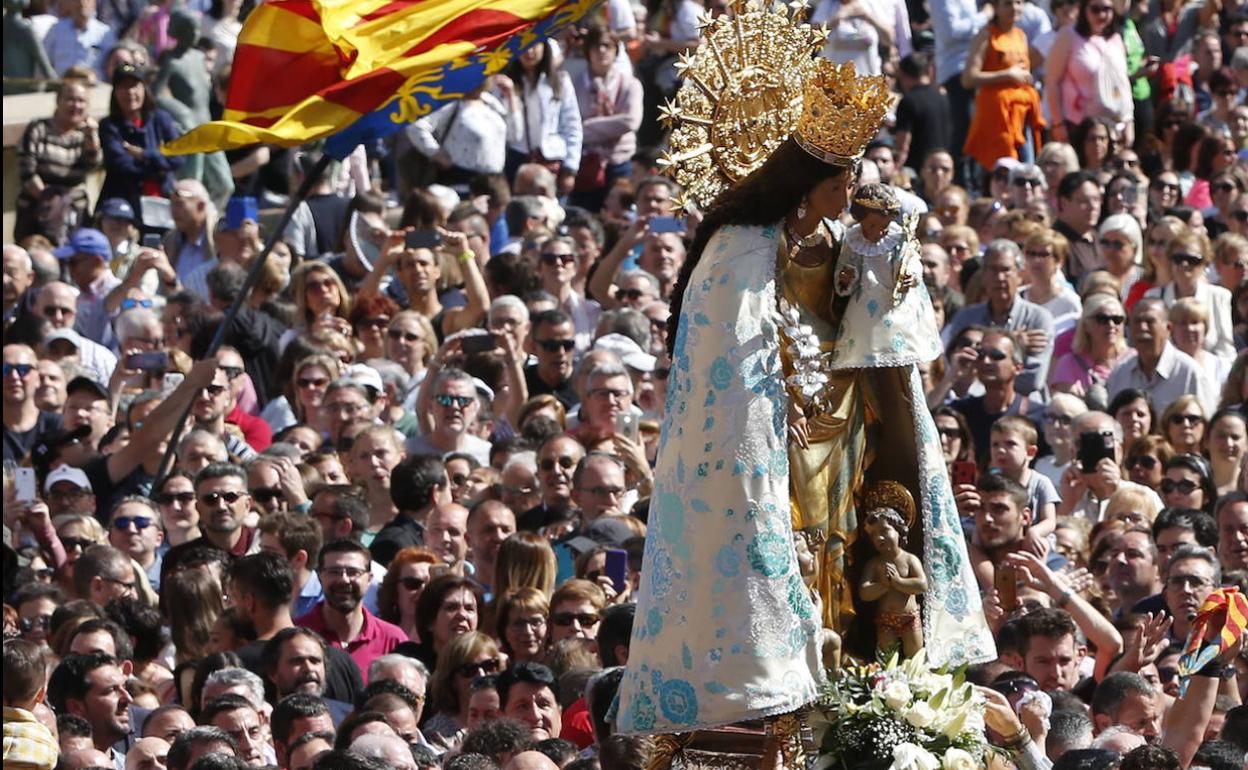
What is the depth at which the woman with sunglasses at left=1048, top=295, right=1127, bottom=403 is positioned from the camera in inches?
659

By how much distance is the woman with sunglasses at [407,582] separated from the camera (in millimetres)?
13508

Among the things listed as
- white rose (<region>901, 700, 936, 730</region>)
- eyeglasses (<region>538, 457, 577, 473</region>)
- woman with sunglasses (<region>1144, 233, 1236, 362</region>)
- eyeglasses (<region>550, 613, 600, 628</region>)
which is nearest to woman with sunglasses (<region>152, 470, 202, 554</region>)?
eyeglasses (<region>538, 457, 577, 473</region>)

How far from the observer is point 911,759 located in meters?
8.77

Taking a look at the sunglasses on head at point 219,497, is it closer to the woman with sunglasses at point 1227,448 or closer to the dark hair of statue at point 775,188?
the woman with sunglasses at point 1227,448

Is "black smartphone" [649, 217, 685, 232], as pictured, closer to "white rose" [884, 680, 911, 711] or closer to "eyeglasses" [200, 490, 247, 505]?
"eyeglasses" [200, 490, 247, 505]

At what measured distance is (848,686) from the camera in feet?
29.4

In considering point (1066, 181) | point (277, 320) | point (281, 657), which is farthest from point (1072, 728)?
point (1066, 181)

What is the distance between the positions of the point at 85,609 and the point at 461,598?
1.59m

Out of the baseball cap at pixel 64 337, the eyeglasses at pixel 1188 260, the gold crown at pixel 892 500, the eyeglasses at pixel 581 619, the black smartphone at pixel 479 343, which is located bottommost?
the eyeglasses at pixel 581 619

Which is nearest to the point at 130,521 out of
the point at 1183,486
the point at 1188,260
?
the point at 1183,486

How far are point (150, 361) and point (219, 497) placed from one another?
7.50ft

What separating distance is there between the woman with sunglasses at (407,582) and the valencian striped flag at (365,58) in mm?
2010

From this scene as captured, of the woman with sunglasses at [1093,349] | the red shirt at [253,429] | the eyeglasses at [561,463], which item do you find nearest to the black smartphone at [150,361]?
the red shirt at [253,429]

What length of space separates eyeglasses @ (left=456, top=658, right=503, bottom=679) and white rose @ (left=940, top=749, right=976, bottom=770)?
389cm
